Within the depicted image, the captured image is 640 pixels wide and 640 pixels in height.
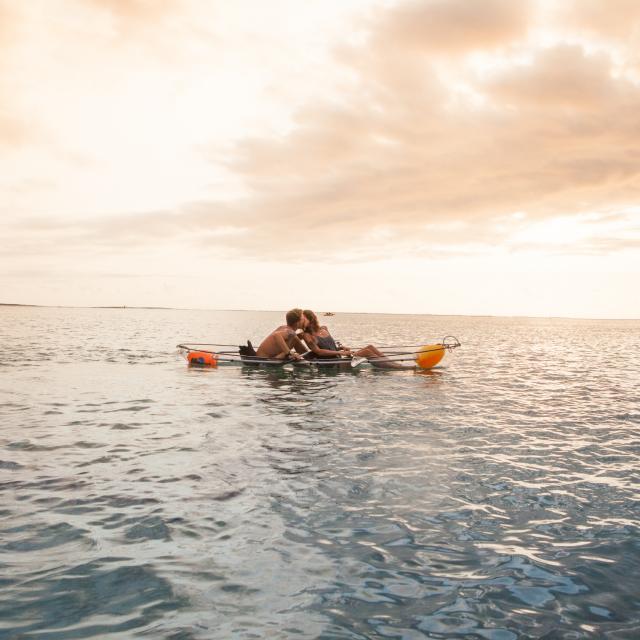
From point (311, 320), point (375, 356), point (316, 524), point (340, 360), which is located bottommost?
point (316, 524)

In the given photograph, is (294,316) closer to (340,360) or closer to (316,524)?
(340,360)

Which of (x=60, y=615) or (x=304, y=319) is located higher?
(x=304, y=319)

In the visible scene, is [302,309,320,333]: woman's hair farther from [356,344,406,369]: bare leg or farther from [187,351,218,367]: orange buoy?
[187,351,218,367]: orange buoy

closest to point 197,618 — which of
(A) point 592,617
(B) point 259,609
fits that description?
(B) point 259,609

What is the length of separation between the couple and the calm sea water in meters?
9.20

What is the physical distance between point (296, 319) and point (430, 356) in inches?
321

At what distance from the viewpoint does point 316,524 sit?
6.69 metres

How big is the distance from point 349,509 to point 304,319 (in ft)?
54.5

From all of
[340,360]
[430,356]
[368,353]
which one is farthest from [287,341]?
[430,356]

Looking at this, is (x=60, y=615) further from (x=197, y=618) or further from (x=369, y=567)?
(x=369, y=567)

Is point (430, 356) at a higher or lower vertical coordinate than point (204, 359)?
higher

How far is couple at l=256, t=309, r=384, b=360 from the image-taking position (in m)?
23.6

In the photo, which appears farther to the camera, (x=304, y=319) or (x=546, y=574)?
(x=304, y=319)

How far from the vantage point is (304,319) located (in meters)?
23.6
